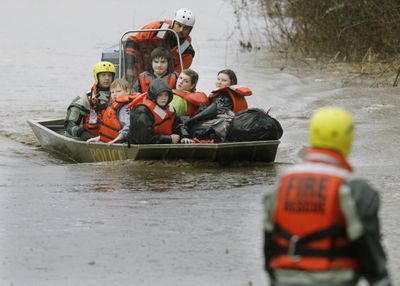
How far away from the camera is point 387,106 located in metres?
19.2

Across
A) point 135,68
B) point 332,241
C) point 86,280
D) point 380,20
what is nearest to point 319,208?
point 332,241

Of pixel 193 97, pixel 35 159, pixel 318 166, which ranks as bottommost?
pixel 35 159

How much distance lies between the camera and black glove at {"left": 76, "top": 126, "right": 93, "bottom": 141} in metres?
14.8

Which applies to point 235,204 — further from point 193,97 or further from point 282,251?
point 282,251

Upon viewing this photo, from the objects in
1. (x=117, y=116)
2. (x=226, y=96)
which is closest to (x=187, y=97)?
(x=226, y=96)

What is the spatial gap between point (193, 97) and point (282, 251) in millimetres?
8796

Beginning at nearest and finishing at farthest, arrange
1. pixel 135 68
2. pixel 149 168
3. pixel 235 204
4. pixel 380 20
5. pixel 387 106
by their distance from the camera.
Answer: pixel 235 204 < pixel 149 168 < pixel 135 68 < pixel 387 106 < pixel 380 20

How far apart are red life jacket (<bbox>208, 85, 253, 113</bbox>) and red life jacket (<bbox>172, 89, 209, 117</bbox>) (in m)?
0.15

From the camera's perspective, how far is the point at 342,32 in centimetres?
2403

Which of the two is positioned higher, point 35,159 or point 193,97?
point 193,97

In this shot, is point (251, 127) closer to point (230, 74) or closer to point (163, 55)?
point (230, 74)

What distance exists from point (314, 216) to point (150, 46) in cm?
1089

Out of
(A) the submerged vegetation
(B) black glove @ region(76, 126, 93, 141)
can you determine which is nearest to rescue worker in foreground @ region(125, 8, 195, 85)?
(B) black glove @ region(76, 126, 93, 141)

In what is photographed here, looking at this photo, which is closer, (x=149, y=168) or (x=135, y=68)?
(x=149, y=168)
